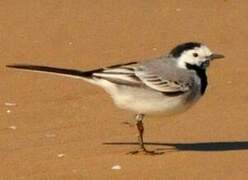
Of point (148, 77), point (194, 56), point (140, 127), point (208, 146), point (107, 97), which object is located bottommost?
point (208, 146)

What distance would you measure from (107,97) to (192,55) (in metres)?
2.23

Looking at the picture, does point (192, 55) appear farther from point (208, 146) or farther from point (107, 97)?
point (107, 97)

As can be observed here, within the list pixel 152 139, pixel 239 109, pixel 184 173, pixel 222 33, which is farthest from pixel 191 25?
pixel 184 173

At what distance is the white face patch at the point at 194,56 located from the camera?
980 cm

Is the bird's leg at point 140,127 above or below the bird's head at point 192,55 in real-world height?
below

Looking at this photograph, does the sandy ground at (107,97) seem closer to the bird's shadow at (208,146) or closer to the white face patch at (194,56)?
the bird's shadow at (208,146)

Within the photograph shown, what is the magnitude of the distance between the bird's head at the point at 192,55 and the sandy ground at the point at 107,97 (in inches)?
26.8

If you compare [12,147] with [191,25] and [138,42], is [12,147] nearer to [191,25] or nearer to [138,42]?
[138,42]

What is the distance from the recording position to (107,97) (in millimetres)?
11922

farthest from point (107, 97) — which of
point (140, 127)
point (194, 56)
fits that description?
point (194, 56)

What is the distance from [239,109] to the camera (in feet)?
36.7

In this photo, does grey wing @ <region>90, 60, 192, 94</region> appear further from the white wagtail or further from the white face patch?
the white face patch

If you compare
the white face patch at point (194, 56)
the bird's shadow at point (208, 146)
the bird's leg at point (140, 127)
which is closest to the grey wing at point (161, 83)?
the white face patch at point (194, 56)

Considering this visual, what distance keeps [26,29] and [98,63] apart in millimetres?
1902
